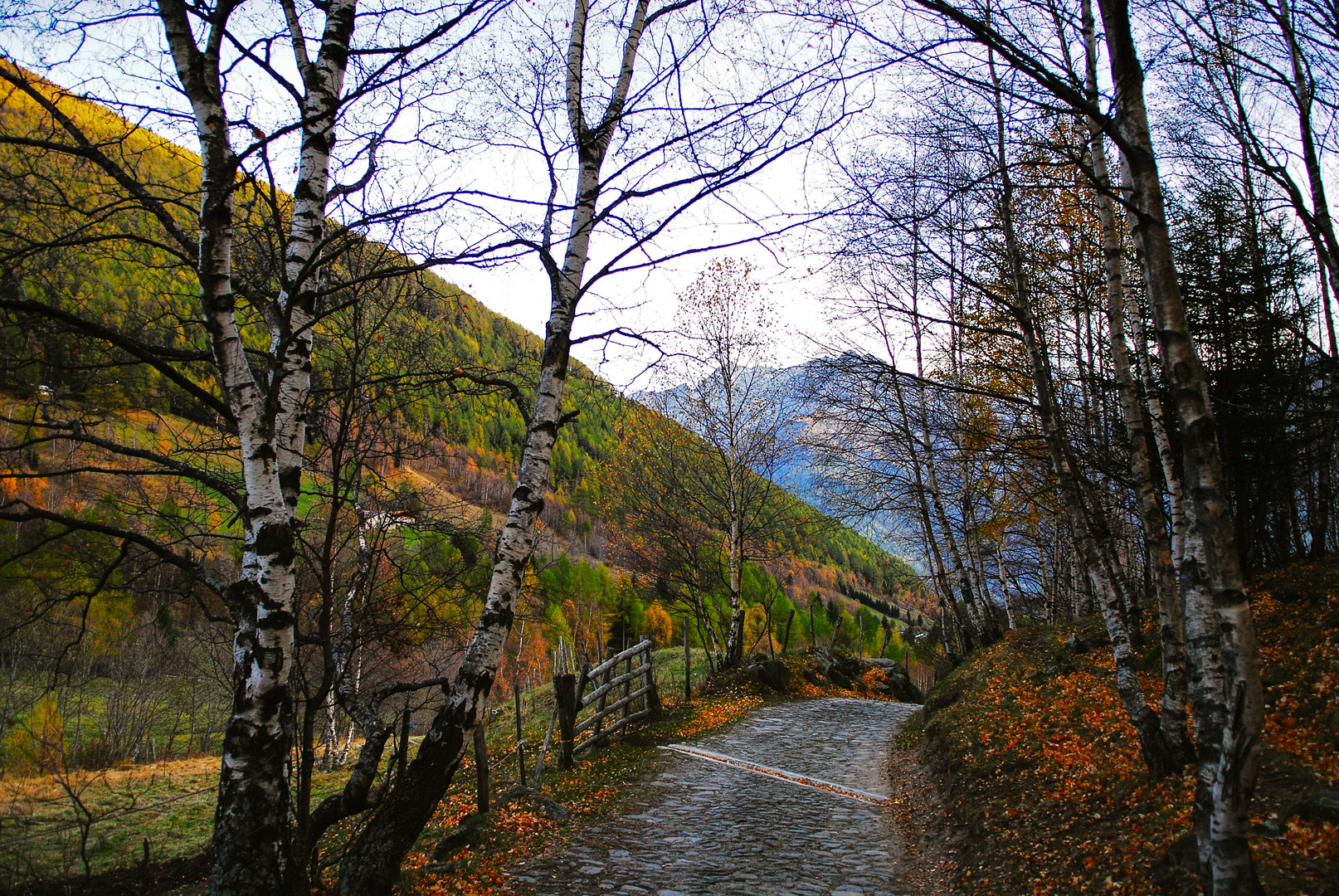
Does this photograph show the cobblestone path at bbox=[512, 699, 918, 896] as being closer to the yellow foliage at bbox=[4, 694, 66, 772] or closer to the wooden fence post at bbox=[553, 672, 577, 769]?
the wooden fence post at bbox=[553, 672, 577, 769]

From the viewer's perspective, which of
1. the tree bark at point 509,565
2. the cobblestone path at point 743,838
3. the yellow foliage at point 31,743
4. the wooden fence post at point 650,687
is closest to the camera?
the tree bark at point 509,565

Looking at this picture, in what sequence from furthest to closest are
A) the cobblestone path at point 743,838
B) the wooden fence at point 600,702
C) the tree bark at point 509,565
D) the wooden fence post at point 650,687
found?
the wooden fence post at point 650,687, the wooden fence at point 600,702, the cobblestone path at point 743,838, the tree bark at point 509,565

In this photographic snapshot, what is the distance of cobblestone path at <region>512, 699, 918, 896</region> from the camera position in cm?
524

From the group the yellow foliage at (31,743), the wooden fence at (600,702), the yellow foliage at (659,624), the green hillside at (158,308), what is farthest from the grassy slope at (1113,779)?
the yellow foliage at (659,624)

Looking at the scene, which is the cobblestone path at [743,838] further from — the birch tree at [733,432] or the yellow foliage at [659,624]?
the yellow foliage at [659,624]

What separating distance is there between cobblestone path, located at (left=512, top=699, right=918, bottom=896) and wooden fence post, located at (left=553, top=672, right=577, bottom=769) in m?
1.55

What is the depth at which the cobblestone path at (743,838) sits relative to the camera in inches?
206

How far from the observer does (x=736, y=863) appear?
5676 millimetres

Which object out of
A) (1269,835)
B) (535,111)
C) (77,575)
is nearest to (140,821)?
(77,575)

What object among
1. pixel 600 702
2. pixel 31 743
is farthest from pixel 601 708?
pixel 31 743

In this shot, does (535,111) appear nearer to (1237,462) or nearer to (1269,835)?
(1269,835)

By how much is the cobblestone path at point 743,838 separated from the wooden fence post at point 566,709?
155cm

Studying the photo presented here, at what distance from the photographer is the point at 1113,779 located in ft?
17.7

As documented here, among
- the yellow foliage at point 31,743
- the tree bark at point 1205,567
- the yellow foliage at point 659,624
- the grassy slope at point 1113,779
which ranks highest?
the tree bark at point 1205,567
